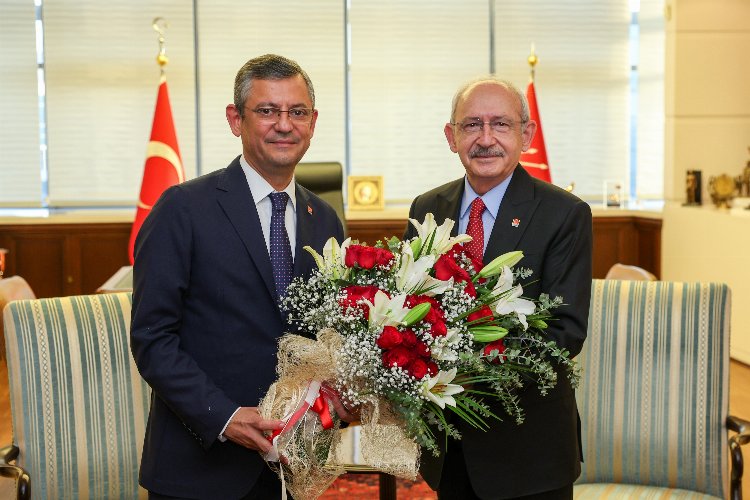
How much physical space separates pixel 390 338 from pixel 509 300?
30 centimetres

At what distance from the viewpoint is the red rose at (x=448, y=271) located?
187cm

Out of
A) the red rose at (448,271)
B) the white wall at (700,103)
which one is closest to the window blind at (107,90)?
the white wall at (700,103)

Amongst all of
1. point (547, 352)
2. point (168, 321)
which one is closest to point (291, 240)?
Result: point (168, 321)

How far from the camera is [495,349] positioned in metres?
1.87

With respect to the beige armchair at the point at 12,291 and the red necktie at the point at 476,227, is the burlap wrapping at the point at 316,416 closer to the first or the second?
the red necktie at the point at 476,227

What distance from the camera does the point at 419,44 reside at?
842 cm

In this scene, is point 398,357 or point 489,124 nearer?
point 398,357

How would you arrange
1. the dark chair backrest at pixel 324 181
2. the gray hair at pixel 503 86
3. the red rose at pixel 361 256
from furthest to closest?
the dark chair backrest at pixel 324 181 → the gray hair at pixel 503 86 → the red rose at pixel 361 256

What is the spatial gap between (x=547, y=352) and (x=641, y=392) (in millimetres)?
894

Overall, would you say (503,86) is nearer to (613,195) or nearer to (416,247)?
(416,247)

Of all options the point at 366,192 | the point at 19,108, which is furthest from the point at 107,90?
the point at 366,192

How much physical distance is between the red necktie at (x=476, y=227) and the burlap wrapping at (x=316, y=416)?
0.54 meters

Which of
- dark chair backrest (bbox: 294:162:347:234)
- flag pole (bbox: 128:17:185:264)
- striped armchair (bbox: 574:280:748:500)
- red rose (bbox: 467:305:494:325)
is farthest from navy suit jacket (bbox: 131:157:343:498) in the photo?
flag pole (bbox: 128:17:185:264)

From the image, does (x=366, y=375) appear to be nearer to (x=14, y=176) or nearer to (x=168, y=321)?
(x=168, y=321)
